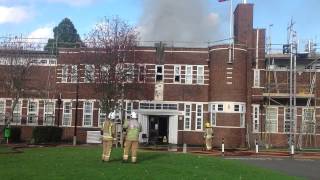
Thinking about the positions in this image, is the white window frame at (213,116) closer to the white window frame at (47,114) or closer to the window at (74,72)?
the window at (74,72)

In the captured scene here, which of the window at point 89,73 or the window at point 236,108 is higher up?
the window at point 89,73

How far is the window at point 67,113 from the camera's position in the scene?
47.4 metres

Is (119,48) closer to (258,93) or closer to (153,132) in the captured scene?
(153,132)

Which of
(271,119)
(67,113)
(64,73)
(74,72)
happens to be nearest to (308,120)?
(271,119)

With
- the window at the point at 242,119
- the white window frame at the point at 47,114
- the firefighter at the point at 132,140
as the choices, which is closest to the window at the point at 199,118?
the window at the point at 242,119

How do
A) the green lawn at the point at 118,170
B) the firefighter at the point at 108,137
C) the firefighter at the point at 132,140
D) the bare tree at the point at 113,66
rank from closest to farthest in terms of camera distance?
the green lawn at the point at 118,170
the firefighter at the point at 132,140
the firefighter at the point at 108,137
the bare tree at the point at 113,66

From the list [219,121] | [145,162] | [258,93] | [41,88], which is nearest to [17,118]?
[41,88]

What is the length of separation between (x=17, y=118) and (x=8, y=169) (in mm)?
31787

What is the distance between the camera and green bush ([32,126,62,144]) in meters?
41.8

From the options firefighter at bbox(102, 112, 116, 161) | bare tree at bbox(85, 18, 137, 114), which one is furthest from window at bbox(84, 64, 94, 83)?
firefighter at bbox(102, 112, 116, 161)

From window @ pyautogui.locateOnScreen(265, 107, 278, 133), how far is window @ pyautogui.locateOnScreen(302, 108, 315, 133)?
2276mm

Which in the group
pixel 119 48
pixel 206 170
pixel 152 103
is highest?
pixel 119 48

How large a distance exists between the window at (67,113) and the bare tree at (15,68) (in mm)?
4538

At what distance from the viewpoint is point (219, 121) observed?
44.7 metres
